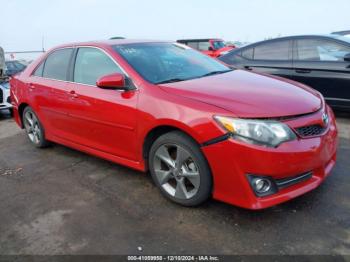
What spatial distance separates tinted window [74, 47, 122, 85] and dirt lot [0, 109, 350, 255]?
109 centimetres

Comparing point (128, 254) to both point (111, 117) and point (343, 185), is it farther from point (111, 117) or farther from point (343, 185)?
point (343, 185)

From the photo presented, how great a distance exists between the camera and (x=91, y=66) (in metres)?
3.96

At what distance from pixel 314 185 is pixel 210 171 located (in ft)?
2.79

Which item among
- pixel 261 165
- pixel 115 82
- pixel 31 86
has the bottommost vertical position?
pixel 261 165

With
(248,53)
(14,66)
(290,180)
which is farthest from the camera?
(14,66)

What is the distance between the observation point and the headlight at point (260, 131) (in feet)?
8.53

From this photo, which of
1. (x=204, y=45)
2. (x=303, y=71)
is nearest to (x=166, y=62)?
(x=303, y=71)

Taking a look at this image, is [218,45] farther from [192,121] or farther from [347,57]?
[192,121]

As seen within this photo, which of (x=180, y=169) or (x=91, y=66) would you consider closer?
(x=180, y=169)

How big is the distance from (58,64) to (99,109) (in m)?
1.27

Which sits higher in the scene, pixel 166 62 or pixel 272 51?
pixel 166 62

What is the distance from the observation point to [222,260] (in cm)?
243

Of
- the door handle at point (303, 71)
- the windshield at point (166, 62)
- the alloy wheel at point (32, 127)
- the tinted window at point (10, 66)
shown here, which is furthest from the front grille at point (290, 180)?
the tinted window at point (10, 66)

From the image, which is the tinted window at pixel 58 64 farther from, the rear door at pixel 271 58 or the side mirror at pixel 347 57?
the side mirror at pixel 347 57
